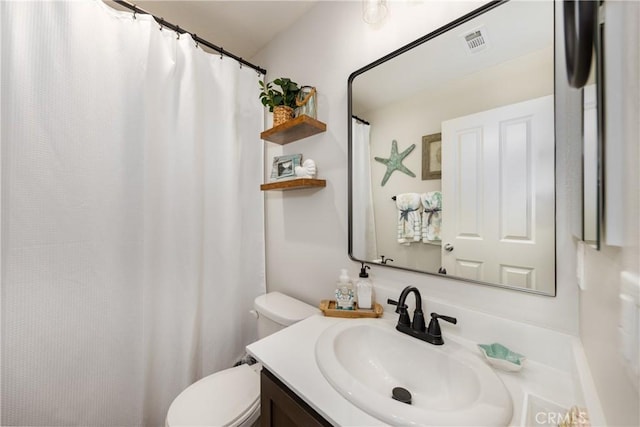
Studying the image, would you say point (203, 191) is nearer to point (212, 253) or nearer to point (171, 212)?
point (171, 212)

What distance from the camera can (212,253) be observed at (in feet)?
4.54

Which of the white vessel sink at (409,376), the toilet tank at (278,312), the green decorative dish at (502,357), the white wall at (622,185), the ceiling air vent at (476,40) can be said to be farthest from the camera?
the toilet tank at (278,312)

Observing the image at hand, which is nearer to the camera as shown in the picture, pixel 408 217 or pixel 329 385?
pixel 329 385

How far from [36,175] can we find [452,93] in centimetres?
155

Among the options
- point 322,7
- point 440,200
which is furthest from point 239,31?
point 440,200

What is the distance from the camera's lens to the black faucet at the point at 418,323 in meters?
0.78

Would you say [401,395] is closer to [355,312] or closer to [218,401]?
[355,312]

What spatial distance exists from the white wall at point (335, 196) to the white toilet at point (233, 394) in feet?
0.58

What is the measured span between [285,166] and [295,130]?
0.20 meters

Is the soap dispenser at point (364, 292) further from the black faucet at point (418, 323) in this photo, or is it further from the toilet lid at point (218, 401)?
the toilet lid at point (218, 401)

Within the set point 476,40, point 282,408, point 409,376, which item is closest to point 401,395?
point 409,376

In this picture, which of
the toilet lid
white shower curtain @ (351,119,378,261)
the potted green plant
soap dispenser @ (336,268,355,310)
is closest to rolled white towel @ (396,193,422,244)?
white shower curtain @ (351,119,378,261)

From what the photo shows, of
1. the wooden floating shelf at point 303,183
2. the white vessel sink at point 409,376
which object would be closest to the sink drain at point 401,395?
the white vessel sink at point 409,376

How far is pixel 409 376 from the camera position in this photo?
2.54ft
